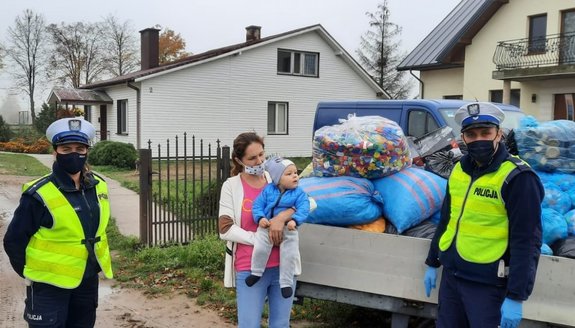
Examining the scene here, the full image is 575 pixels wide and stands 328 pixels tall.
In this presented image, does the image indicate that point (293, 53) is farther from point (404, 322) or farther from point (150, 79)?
point (404, 322)

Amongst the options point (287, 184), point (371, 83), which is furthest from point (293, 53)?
point (287, 184)

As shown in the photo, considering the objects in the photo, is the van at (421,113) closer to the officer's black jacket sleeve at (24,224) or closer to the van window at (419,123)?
the van window at (419,123)

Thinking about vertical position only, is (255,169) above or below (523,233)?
above

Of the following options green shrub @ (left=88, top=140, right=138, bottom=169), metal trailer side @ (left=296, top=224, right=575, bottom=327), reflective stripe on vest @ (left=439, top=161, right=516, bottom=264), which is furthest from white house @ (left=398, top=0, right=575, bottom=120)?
reflective stripe on vest @ (left=439, top=161, right=516, bottom=264)

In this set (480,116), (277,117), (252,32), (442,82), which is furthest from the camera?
(252,32)

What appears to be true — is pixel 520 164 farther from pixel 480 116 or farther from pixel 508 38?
pixel 508 38

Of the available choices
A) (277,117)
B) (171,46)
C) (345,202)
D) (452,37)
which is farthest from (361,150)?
(171,46)

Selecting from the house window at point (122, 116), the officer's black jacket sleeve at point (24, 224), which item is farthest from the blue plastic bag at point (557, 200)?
the house window at point (122, 116)

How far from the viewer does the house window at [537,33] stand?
18.8m

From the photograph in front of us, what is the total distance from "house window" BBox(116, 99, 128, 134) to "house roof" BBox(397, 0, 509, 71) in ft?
39.4

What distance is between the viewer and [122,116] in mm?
24516

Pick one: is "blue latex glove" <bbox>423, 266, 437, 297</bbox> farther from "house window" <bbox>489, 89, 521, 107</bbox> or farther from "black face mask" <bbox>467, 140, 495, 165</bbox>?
"house window" <bbox>489, 89, 521, 107</bbox>

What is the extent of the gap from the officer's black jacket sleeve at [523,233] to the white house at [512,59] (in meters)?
16.4

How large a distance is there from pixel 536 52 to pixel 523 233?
18.4 meters
